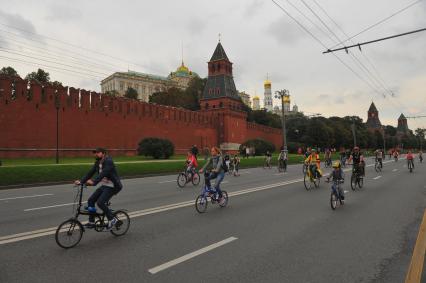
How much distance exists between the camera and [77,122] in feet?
125

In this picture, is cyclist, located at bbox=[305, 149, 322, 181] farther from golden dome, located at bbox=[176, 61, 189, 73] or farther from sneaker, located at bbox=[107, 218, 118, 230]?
golden dome, located at bbox=[176, 61, 189, 73]

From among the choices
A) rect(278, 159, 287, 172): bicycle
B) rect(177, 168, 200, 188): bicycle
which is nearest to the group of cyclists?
rect(177, 168, 200, 188): bicycle

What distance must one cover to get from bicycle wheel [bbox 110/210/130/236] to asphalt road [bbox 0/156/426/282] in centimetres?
13

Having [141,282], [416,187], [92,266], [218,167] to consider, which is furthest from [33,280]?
[416,187]

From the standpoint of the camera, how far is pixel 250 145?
186ft

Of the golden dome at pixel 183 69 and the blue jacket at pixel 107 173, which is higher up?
the golden dome at pixel 183 69

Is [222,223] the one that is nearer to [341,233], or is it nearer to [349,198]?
[341,233]

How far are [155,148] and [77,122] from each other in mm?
8824

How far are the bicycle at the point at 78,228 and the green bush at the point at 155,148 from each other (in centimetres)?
3112

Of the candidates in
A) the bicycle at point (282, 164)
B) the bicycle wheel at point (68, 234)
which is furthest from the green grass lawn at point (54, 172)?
the bicycle wheel at point (68, 234)

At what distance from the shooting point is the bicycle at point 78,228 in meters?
5.72

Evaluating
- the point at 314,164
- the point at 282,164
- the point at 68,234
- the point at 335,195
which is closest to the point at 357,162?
the point at 314,164

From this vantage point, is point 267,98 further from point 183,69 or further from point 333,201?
point 333,201

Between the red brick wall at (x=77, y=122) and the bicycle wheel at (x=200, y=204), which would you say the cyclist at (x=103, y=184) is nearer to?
the bicycle wheel at (x=200, y=204)
